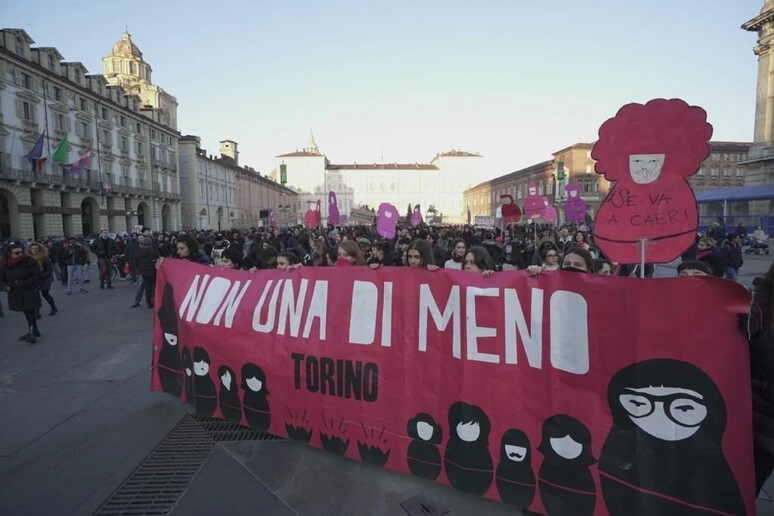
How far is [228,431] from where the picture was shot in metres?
3.74

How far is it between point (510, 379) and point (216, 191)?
7443 cm

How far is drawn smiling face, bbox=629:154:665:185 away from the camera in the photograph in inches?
131

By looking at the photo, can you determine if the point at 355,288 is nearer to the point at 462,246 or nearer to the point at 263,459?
the point at 263,459

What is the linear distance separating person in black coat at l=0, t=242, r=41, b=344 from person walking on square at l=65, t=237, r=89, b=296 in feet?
17.7

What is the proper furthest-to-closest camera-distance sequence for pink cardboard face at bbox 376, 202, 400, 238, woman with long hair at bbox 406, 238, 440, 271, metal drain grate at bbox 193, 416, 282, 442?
pink cardboard face at bbox 376, 202, 400, 238
woman with long hair at bbox 406, 238, 440, 271
metal drain grate at bbox 193, 416, 282, 442

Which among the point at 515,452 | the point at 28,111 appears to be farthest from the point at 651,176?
the point at 28,111

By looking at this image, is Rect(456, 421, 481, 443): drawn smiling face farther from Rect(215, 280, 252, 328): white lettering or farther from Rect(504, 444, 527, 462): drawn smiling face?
Rect(215, 280, 252, 328): white lettering

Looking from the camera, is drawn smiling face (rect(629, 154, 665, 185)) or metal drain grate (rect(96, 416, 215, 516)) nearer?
metal drain grate (rect(96, 416, 215, 516))

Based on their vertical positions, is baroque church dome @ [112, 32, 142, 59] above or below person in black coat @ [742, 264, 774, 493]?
above

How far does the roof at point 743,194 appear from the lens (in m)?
31.8

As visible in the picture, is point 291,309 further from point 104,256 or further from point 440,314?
point 104,256

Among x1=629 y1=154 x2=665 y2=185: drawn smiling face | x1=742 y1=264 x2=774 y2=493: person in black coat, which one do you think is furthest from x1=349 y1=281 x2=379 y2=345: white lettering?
x1=629 y1=154 x2=665 y2=185: drawn smiling face

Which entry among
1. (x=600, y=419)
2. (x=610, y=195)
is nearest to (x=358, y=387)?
(x=600, y=419)

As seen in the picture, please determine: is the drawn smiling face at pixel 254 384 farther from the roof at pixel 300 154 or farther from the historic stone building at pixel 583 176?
the roof at pixel 300 154
